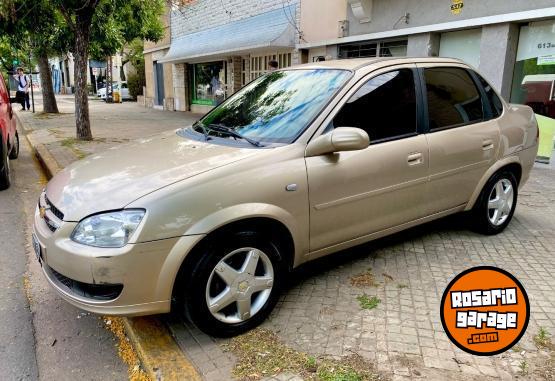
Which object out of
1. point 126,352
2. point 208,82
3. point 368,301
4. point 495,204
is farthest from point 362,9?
point 208,82

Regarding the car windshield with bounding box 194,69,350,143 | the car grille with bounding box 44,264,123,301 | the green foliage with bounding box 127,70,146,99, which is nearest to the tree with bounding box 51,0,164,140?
the car windshield with bounding box 194,69,350,143

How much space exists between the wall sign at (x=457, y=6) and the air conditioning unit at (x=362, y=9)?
7.69 ft

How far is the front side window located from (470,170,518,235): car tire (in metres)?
1.25

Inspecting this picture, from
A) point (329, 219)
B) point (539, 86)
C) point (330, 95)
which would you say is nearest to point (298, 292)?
point (329, 219)

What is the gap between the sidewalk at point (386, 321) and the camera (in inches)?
101

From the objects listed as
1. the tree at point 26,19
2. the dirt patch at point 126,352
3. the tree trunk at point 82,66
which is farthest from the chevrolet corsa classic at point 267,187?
the tree trunk at point 82,66

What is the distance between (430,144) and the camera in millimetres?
3799

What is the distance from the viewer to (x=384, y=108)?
363 cm

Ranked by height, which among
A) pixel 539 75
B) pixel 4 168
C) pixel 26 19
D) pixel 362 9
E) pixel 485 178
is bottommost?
pixel 4 168

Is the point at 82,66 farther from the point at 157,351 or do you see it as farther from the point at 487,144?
the point at 157,351

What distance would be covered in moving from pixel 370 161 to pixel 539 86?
21.3 feet

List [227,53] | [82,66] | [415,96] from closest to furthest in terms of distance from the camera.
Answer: [415,96] → [82,66] → [227,53]

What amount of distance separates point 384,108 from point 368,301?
1.49m

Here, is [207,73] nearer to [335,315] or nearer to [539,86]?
[539,86]
